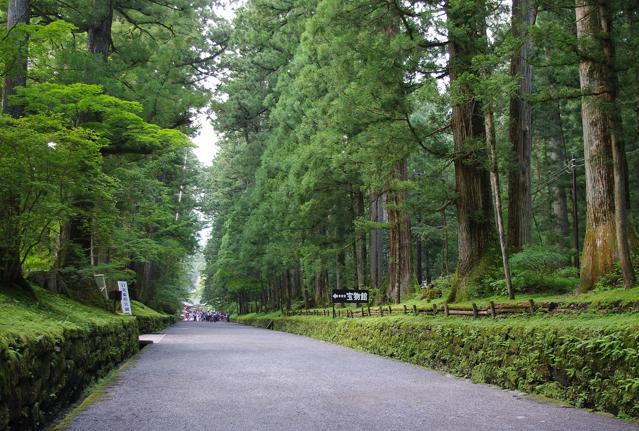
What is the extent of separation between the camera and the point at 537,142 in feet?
105

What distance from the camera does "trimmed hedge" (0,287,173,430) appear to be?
3.90 m

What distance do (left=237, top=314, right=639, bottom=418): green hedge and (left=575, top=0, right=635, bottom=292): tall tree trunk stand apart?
69.9 inches

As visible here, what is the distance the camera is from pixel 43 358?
15.6 ft

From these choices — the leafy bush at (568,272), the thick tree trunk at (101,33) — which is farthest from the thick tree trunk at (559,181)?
the thick tree trunk at (101,33)

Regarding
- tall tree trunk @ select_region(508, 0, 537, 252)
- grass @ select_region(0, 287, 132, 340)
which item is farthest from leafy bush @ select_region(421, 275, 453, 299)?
grass @ select_region(0, 287, 132, 340)

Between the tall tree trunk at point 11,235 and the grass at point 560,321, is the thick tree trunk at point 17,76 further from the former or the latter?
the grass at point 560,321

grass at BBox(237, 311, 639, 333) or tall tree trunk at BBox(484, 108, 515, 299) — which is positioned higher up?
tall tree trunk at BBox(484, 108, 515, 299)

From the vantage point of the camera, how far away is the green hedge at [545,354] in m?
4.91

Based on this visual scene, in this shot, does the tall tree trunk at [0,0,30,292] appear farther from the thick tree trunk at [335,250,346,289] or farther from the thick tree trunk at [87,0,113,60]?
the thick tree trunk at [335,250,346,289]

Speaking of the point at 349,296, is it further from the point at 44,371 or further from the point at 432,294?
the point at 44,371

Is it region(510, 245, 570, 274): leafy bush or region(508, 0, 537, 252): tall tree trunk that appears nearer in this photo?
region(510, 245, 570, 274): leafy bush

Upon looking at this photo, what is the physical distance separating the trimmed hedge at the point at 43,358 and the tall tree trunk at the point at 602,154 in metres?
6.71

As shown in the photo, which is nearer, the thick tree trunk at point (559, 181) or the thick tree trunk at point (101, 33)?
the thick tree trunk at point (101, 33)

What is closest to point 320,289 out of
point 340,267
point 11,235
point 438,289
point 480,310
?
point 340,267
